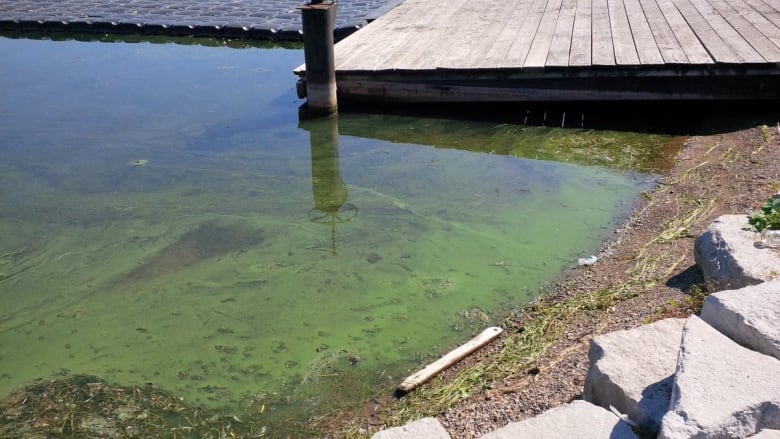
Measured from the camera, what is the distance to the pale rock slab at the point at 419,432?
2426 mm

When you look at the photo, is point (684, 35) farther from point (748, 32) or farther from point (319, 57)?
point (319, 57)

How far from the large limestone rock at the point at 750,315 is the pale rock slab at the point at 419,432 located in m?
0.97

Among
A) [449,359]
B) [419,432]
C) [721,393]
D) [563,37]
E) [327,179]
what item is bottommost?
[327,179]

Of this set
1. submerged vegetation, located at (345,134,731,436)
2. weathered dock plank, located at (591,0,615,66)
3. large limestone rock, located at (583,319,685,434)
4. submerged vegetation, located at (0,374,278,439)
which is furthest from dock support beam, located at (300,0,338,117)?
large limestone rock, located at (583,319,685,434)

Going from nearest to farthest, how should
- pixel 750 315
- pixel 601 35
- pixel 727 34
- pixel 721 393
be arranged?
pixel 721 393, pixel 750 315, pixel 727 34, pixel 601 35

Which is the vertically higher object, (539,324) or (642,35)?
(642,35)

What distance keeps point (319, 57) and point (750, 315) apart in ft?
15.9

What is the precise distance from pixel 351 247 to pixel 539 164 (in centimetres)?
192

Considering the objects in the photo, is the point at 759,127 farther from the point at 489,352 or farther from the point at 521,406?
the point at 521,406

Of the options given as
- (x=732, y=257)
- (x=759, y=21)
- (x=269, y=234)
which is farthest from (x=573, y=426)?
(x=759, y=21)

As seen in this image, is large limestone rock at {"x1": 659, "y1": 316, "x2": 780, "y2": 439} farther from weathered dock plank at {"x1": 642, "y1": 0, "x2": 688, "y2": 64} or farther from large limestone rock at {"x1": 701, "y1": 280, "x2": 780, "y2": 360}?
weathered dock plank at {"x1": 642, "y1": 0, "x2": 688, "y2": 64}

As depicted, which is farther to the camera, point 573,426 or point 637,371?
point 637,371

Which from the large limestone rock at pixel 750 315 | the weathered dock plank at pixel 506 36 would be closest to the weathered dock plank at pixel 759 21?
the weathered dock plank at pixel 506 36

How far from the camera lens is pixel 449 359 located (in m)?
3.32
